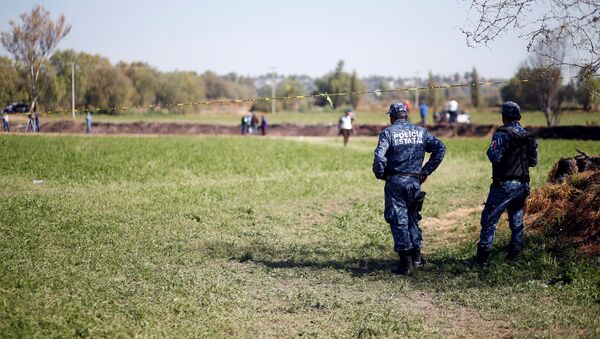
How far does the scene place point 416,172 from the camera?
8469 mm

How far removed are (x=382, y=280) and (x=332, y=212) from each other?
6176 millimetres

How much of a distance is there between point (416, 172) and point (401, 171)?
9.6 inches

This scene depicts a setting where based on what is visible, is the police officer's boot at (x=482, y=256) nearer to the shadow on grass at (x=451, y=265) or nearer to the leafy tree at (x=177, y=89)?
the shadow on grass at (x=451, y=265)

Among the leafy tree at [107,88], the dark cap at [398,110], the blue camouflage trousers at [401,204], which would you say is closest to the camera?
the blue camouflage trousers at [401,204]

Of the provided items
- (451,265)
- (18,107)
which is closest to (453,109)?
(451,265)

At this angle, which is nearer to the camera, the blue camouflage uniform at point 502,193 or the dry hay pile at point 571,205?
the blue camouflage uniform at point 502,193

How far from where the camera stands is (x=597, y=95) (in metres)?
9.30

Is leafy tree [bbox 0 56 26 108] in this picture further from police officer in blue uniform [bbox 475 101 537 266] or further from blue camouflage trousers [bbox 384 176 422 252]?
police officer in blue uniform [bbox 475 101 537 266]

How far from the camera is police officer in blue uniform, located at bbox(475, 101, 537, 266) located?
8391 millimetres

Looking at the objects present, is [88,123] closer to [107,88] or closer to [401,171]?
[107,88]

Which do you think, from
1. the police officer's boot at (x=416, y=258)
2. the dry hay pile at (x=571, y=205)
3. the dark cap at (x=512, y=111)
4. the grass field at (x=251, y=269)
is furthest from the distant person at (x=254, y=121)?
the dark cap at (x=512, y=111)

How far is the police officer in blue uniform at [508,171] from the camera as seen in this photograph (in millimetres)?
8391

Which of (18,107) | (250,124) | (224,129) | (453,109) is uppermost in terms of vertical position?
(18,107)

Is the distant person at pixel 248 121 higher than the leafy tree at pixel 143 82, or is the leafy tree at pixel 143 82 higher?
the leafy tree at pixel 143 82
